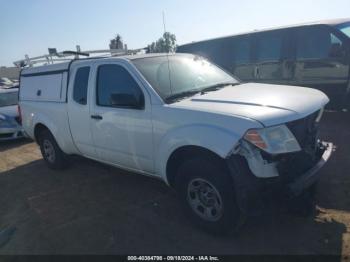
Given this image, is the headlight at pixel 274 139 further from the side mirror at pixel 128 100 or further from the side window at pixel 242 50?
the side window at pixel 242 50

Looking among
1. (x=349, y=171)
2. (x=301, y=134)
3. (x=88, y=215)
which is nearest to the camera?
(x=301, y=134)

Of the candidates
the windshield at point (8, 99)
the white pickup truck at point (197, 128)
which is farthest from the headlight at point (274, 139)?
the windshield at point (8, 99)

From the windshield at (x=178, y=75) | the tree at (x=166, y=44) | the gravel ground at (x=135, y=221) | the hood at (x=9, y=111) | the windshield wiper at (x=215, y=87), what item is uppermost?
the tree at (x=166, y=44)

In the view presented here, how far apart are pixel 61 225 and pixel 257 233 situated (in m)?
2.26

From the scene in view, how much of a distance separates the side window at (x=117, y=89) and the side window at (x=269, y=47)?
177 inches

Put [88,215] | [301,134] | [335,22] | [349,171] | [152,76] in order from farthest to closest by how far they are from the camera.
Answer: [335,22] < [349,171] < [88,215] < [152,76] < [301,134]

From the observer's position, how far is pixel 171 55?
459 cm

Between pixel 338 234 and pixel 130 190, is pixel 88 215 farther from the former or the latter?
pixel 338 234

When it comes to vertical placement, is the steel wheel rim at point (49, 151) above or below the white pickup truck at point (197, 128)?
below

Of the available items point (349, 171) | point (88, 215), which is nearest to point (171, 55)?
point (88, 215)

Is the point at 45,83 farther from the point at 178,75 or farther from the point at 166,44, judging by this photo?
the point at 178,75

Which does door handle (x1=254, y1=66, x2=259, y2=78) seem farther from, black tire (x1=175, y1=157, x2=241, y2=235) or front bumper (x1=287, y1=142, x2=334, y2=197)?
black tire (x1=175, y1=157, x2=241, y2=235)

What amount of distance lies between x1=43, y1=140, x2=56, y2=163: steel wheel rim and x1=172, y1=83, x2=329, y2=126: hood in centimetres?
331

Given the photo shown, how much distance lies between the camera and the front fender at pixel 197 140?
2934 millimetres
